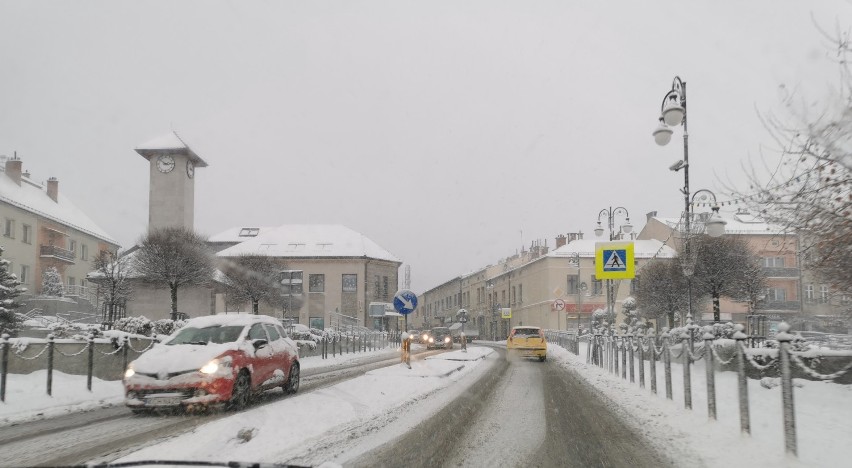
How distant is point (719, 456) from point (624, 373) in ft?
30.1

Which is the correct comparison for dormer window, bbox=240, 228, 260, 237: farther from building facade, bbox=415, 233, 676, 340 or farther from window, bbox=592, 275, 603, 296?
window, bbox=592, 275, 603, 296

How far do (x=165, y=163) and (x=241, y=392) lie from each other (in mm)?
43071

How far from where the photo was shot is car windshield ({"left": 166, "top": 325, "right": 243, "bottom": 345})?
10867mm

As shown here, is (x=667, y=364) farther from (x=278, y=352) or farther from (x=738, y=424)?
(x=278, y=352)

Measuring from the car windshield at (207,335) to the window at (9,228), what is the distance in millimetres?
37129

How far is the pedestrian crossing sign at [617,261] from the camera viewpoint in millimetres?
20547

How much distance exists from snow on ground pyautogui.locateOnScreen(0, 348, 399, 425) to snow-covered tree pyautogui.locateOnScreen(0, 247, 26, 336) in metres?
7.86

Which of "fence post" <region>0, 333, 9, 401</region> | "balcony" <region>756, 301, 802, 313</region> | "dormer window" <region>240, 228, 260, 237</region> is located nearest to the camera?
"fence post" <region>0, 333, 9, 401</region>

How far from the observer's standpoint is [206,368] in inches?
376

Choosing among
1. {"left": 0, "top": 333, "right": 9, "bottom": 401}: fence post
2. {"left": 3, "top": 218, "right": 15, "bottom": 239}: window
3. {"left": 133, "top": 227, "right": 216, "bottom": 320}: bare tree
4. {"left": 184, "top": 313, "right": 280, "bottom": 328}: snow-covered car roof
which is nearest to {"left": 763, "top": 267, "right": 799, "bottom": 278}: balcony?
{"left": 133, "top": 227, "right": 216, "bottom": 320}: bare tree

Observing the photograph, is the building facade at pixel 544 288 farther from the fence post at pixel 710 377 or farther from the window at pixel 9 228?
the window at pixel 9 228

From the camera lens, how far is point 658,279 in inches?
1368

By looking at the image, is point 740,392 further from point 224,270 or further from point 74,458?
point 224,270

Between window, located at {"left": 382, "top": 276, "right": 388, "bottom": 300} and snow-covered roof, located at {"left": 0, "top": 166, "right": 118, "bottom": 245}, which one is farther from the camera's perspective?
window, located at {"left": 382, "top": 276, "right": 388, "bottom": 300}
